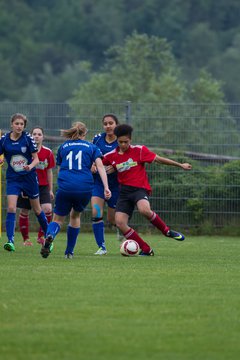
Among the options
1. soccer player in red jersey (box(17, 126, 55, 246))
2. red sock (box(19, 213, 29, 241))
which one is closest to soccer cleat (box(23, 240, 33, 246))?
soccer player in red jersey (box(17, 126, 55, 246))

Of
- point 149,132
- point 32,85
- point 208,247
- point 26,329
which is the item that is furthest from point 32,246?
point 32,85

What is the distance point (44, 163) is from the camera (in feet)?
59.0

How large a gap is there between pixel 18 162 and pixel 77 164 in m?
2.03

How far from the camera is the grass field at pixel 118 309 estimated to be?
810 centimetres

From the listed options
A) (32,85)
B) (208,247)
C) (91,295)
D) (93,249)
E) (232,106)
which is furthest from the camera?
(32,85)

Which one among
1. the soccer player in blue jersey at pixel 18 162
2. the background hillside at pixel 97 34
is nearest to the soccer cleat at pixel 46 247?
the soccer player in blue jersey at pixel 18 162

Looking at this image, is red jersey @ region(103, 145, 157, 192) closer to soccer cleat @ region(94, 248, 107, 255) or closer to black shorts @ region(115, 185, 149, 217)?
black shorts @ region(115, 185, 149, 217)

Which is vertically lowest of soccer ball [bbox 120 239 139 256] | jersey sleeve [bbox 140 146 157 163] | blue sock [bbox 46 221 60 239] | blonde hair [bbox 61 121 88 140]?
soccer ball [bbox 120 239 139 256]

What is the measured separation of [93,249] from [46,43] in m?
98.5

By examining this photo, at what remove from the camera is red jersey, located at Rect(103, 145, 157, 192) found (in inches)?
591

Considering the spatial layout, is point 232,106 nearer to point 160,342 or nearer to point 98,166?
point 98,166

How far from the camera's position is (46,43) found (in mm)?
114312

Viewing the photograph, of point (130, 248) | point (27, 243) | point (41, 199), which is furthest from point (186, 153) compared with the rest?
point (130, 248)

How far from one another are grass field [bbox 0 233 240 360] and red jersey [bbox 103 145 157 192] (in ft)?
3.66
